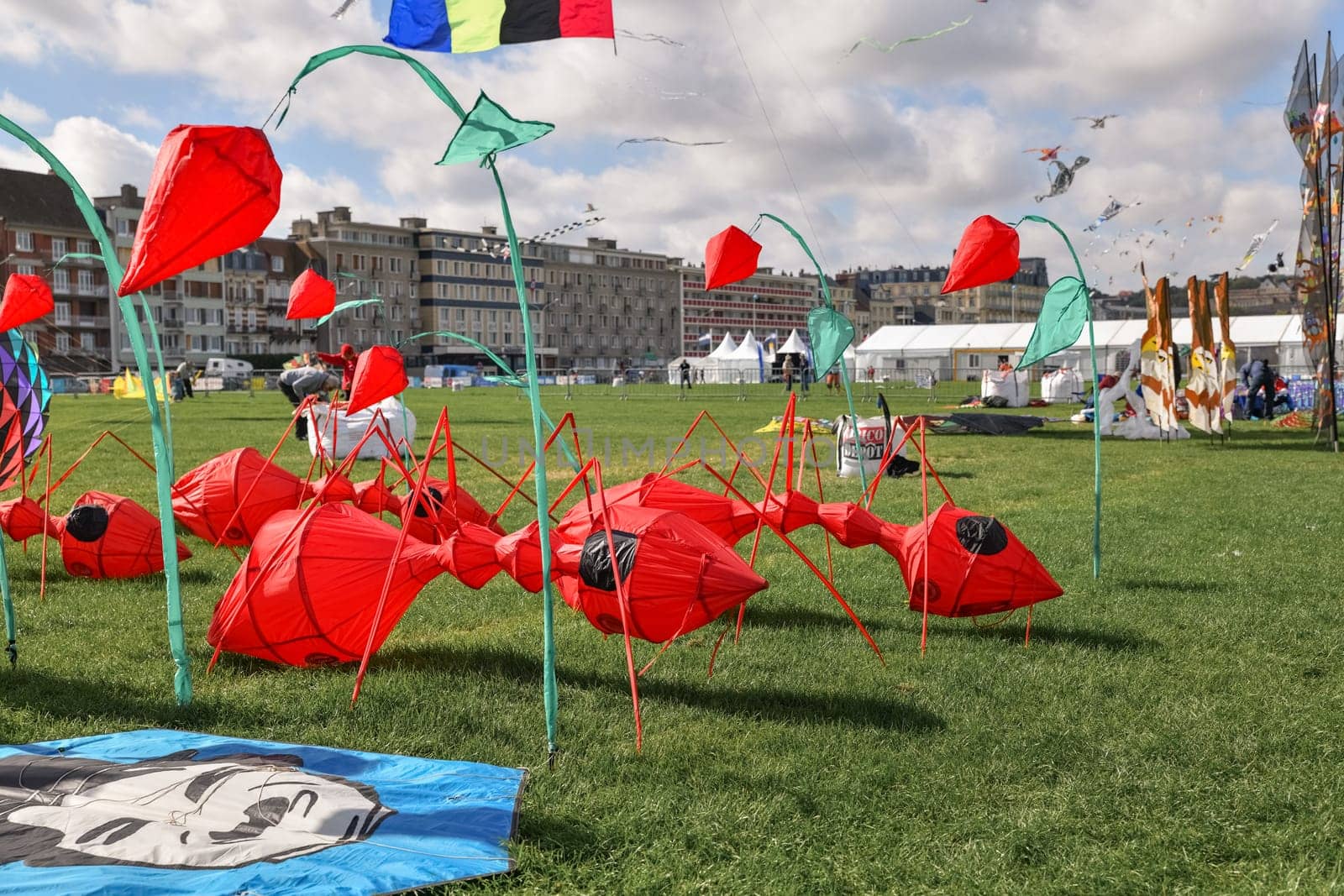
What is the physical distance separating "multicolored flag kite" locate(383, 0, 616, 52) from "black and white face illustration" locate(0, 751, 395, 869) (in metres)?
2.83

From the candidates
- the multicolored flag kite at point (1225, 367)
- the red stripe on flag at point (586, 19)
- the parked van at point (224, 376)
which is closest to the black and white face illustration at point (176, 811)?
the red stripe on flag at point (586, 19)

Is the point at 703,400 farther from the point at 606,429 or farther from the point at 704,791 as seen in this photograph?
the point at 704,791

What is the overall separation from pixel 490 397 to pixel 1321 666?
4119cm

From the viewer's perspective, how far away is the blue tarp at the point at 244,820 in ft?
11.2

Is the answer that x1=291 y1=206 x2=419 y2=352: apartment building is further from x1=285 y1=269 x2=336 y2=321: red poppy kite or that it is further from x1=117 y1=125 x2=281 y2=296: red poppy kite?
x1=117 y1=125 x2=281 y2=296: red poppy kite

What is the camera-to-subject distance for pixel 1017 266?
7.53 metres

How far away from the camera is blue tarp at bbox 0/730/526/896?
342cm

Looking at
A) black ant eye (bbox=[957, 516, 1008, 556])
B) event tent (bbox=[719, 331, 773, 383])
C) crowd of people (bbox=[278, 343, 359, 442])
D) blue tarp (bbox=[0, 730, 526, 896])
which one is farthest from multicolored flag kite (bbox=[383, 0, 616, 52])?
event tent (bbox=[719, 331, 773, 383])

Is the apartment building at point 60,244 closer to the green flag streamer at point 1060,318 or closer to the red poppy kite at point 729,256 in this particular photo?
the red poppy kite at point 729,256

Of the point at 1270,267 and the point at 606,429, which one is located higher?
the point at 1270,267

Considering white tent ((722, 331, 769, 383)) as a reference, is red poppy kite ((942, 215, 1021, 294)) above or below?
below

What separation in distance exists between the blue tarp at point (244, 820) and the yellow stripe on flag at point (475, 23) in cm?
282

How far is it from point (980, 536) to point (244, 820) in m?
4.28

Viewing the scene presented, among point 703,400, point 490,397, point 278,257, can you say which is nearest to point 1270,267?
point 703,400
